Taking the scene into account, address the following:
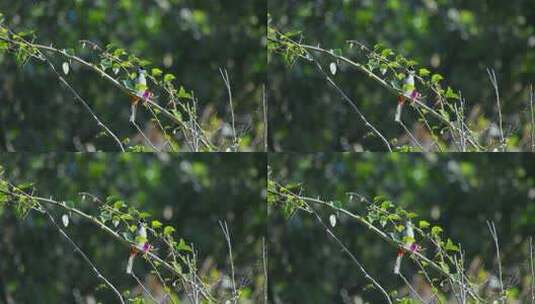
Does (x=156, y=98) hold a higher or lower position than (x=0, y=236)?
higher

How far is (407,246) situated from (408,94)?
1.93 feet

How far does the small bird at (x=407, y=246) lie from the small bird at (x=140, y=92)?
1117mm

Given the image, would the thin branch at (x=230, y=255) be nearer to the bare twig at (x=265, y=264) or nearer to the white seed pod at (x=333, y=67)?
the bare twig at (x=265, y=264)

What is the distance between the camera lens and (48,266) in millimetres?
4809

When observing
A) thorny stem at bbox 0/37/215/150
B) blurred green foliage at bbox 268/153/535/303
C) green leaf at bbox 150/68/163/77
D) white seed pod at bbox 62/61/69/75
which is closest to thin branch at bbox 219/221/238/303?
blurred green foliage at bbox 268/153/535/303

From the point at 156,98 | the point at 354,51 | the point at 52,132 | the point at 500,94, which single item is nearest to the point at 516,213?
the point at 500,94

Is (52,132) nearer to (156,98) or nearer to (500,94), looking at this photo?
(156,98)

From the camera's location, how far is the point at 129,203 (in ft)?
15.8

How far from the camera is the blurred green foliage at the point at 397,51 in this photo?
4848 mm

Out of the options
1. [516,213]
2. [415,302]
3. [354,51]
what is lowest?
[415,302]

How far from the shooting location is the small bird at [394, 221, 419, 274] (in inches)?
192

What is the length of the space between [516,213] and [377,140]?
0.62 metres

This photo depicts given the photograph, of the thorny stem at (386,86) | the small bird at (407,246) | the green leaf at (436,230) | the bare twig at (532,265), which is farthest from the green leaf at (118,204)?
the bare twig at (532,265)

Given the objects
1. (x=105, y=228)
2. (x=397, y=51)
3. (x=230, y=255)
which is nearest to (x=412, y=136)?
(x=397, y=51)
